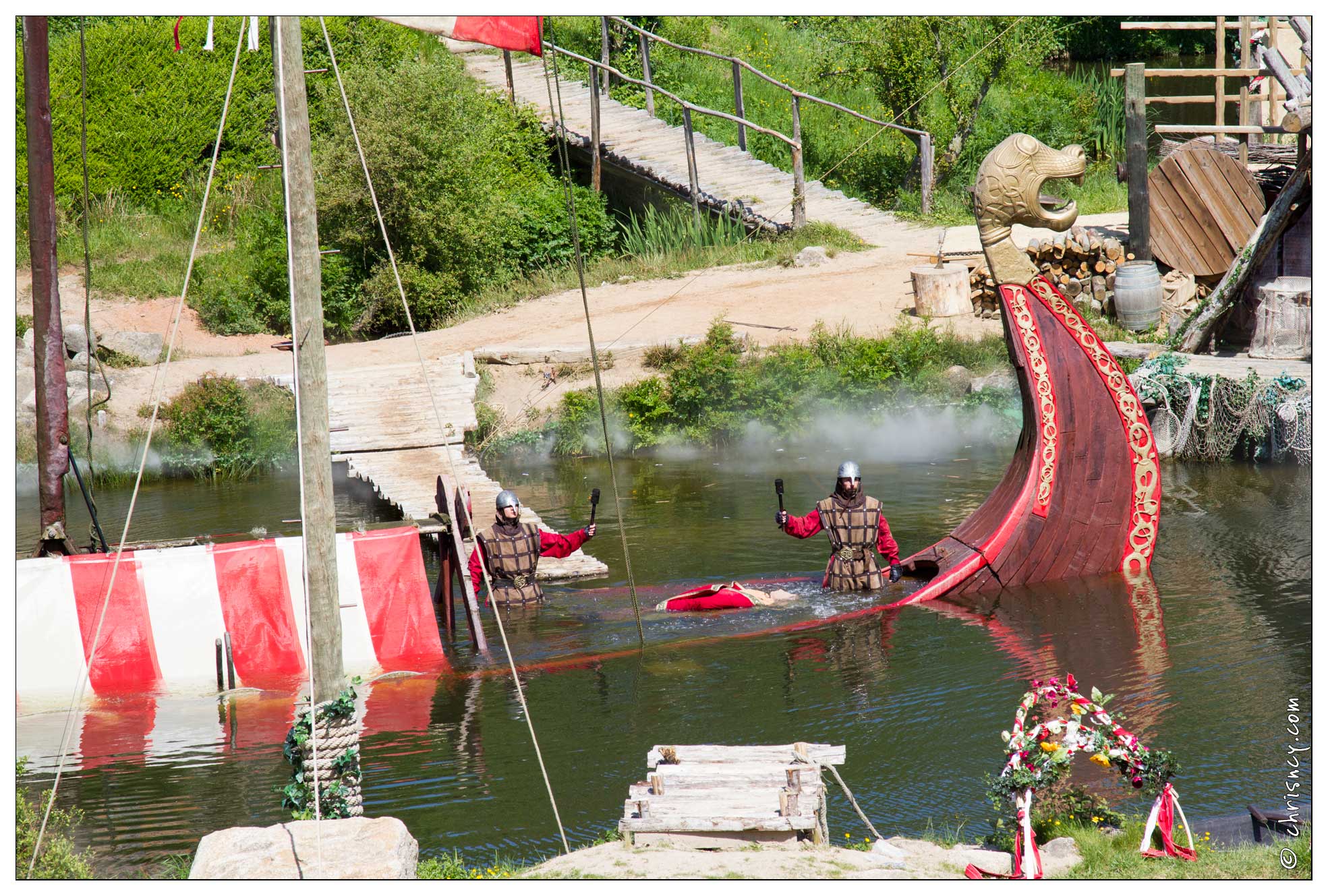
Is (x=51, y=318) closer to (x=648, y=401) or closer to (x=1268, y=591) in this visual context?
(x=648, y=401)

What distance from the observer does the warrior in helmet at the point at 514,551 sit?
11125 mm

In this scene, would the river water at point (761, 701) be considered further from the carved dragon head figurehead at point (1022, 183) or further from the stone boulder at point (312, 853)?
the carved dragon head figurehead at point (1022, 183)

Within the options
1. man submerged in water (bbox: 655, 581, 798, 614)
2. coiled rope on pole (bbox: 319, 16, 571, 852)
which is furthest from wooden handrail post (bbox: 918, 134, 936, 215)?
coiled rope on pole (bbox: 319, 16, 571, 852)

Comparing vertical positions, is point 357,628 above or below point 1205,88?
below

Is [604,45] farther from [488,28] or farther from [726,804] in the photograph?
[726,804]

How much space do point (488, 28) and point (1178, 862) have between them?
590 cm

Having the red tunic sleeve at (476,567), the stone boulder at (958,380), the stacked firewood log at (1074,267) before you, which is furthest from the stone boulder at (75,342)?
the stacked firewood log at (1074,267)

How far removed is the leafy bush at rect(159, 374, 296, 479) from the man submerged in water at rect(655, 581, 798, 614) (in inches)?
309

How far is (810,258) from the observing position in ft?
71.2

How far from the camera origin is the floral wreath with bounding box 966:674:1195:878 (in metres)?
6.45

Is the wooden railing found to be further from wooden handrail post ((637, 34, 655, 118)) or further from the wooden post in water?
the wooden post in water

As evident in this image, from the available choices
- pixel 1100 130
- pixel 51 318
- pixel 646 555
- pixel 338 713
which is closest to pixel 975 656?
pixel 646 555

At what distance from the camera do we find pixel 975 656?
10.2 m

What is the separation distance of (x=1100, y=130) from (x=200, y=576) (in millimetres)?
22209
